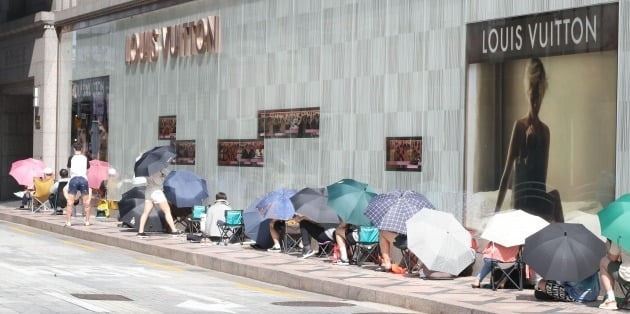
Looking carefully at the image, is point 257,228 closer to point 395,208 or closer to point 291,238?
point 291,238

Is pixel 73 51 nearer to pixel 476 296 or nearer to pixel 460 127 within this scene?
pixel 460 127

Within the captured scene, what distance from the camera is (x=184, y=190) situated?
23.1 m

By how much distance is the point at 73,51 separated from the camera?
111 feet

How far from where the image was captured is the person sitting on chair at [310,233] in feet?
61.6

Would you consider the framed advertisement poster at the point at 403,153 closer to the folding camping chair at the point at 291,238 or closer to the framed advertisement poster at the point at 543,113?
the framed advertisement poster at the point at 543,113

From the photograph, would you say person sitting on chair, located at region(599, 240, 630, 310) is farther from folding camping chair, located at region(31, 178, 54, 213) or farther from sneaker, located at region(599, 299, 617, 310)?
folding camping chair, located at region(31, 178, 54, 213)

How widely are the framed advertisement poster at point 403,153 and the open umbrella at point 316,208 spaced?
132 centimetres

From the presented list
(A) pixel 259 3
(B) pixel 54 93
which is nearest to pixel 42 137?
(B) pixel 54 93

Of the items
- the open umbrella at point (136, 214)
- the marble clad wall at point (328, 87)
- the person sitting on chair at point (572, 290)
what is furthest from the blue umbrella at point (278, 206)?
the person sitting on chair at point (572, 290)

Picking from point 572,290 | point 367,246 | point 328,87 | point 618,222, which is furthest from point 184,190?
point 618,222

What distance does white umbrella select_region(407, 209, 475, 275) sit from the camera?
1546 cm

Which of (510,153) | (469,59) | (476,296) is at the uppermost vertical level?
(469,59)

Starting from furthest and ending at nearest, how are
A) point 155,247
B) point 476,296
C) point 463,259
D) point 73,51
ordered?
point 73,51 < point 155,247 < point 463,259 < point 476,296

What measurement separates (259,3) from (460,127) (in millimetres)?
7552
